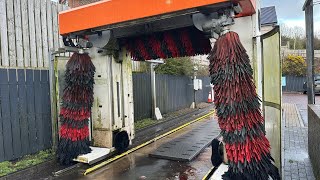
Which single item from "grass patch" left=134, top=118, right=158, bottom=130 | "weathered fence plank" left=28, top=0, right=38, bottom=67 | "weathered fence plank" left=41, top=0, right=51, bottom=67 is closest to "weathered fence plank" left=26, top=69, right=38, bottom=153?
"weathered fence plank" left=28, top=0, right=38, bottom=67

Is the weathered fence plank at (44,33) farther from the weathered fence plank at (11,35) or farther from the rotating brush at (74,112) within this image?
the rotating brush at (74,112)

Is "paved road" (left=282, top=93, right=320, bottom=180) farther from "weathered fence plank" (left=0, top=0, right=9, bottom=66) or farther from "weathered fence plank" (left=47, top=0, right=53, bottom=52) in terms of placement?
"weathered fence plank" (left=47, top=0, right=53, bottom=52)

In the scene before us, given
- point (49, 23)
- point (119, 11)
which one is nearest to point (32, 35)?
point (49, 23)

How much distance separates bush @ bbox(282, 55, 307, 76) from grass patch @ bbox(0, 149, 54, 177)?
2905cm

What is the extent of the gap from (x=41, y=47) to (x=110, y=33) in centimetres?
227

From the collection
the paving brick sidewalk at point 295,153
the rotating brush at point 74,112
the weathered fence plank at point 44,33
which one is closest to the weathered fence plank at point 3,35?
the weathered fence plank at point 44,33

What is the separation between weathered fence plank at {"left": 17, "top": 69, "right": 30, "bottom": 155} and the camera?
6.25m

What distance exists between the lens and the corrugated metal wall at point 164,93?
11383 millimetres

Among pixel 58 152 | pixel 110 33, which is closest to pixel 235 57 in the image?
pixel 110 33

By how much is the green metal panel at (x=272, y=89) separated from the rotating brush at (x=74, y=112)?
3835 millimetres

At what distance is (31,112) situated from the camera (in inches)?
256

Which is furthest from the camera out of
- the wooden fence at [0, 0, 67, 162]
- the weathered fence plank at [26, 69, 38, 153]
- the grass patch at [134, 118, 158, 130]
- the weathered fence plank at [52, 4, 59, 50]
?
the grass patch at [134, 118, 158, 130]

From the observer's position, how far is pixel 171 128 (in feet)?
→ 33.2

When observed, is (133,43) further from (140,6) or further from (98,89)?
(140,6)
